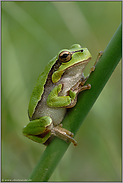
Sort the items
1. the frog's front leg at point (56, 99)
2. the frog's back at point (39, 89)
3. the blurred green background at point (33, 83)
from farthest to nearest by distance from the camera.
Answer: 1. the blurred green background at point (33, 83)
2. the frog's back at point (39, 89)
3. the frog's front leg at point (56, 99)

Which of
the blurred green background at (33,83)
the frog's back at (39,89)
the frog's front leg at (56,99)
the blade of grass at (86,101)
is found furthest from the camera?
the blurred green background at (33,83)

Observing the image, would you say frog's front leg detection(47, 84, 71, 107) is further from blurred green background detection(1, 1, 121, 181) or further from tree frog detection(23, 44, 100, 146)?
blurred green background detection(1, 1, 121, 181)

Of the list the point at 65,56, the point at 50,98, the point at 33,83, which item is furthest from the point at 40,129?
the point at 33,83

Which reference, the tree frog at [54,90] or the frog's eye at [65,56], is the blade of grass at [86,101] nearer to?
the tree frog at [54,90]

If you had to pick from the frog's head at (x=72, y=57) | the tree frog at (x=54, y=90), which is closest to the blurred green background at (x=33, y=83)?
the tree frog at (x=54, y=90)

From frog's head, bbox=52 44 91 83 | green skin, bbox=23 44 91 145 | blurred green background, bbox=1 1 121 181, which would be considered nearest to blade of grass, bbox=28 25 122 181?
green skin, bbox=23 44 91 145

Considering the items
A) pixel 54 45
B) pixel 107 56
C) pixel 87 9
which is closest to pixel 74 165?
pixel 54 45

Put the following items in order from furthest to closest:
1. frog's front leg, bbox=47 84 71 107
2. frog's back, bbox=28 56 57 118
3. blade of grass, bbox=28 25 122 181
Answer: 1. frog's back, bbox=28 56 57 118
2. frog's front leg, bbox=47 84 71 107
3. blade of grass, bbox=28 25 122 181
